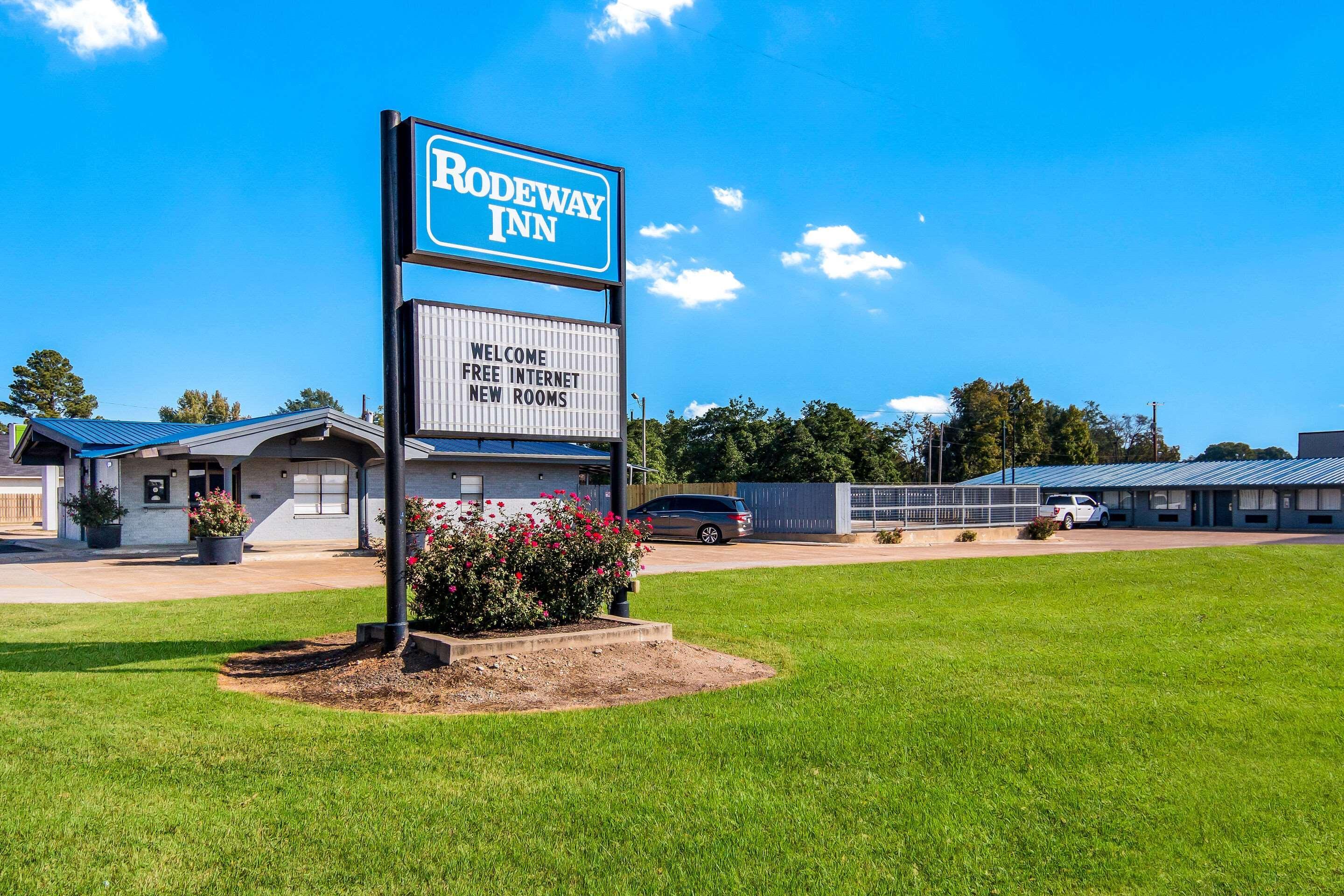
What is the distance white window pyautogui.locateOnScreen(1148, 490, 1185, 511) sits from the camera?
158ft

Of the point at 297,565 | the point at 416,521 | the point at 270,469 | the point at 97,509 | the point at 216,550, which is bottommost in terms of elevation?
the point at 297,565

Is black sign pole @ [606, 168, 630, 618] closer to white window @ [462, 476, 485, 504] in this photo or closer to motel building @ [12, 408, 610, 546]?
motel building @ [12, 408, 610, 546]

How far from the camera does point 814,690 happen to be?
709 centimetres

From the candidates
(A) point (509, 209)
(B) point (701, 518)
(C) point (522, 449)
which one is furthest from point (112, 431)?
(A) point (509, 209)

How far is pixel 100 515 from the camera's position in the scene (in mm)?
23547

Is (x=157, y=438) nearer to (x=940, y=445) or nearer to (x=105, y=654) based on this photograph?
(x=105, y=654)

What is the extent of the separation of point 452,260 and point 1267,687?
8.03m

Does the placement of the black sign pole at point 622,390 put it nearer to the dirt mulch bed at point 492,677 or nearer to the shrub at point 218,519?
the dirt mulch bed at point 492,677

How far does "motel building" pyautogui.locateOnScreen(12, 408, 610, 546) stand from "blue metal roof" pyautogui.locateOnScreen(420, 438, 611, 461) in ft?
0.27

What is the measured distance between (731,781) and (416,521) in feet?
19.0

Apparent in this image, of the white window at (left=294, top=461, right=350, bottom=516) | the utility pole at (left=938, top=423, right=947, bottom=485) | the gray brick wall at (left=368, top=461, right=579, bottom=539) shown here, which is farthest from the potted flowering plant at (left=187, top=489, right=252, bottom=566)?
the utility pole at (left=938, top=423, right=947, bottom=485)

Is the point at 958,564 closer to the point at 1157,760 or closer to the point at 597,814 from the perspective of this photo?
the point at 1157,760

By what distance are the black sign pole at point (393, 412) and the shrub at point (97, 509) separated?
754 inches

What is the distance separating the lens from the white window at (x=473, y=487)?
3075 cm
